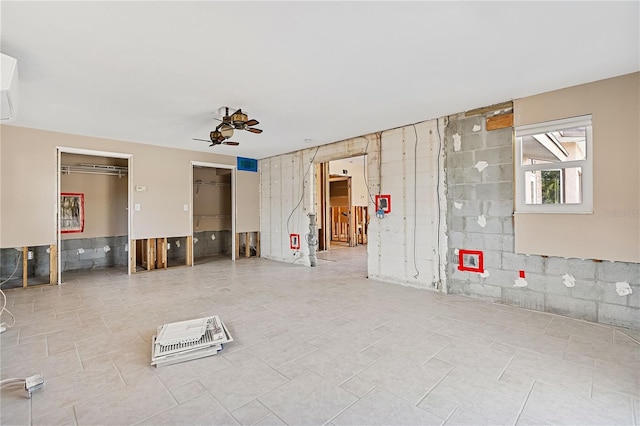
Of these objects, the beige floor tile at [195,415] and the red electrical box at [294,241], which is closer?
the beige floor tile at [195,415]

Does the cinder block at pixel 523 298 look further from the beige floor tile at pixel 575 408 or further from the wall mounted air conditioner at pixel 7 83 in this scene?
the wall mounted air conditioner at pixel 7 83

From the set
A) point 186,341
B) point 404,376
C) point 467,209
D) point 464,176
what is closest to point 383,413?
point 404,376

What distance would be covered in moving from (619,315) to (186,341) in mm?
4207

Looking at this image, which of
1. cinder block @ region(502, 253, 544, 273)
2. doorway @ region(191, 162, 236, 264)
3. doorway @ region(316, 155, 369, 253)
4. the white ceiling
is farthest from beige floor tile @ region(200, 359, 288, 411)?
doorway @ region(316, 155, 369, 253)

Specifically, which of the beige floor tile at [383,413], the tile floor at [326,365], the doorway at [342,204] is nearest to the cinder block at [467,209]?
the tile floor at [326,365]

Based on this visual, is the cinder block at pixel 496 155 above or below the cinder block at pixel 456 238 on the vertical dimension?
above

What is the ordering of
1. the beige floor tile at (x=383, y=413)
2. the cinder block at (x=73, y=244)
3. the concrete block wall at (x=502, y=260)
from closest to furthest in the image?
the beige floor tile at (x=383, y=413) < the concrete block wall at (x=502, y=260) < the cinder block at (x=73, y=244)

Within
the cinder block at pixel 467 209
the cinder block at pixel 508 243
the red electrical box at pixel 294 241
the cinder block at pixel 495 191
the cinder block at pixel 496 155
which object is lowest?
the red electrical box at pixel 294 241

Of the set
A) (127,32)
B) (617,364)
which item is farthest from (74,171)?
(617,364)

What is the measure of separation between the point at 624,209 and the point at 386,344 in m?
2.73

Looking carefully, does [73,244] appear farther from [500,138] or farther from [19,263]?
[500,138]

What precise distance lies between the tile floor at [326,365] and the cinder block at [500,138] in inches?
80.4

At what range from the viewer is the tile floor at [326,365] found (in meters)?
1.76

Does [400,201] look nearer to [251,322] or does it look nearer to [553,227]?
[553,227]
